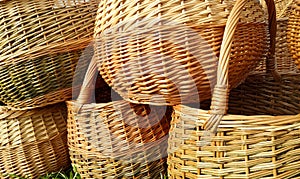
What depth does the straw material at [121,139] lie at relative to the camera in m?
1.28

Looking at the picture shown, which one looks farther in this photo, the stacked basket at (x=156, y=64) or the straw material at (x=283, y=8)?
the straw material at (x=283, y=8)

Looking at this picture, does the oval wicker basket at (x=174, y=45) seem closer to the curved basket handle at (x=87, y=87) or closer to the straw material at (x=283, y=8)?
the curved basket handle at (x=87, y=87)

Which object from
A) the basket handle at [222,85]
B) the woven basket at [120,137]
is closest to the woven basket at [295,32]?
the basket handle at [222,85]

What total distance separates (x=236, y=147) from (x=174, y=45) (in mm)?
313

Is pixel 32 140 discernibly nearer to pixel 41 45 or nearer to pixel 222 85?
pixel 41 45

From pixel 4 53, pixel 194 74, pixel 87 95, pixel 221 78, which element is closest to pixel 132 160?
pixel 87 95

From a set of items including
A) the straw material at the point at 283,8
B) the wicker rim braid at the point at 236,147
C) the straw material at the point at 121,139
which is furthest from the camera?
the straw material at the point at 283,8

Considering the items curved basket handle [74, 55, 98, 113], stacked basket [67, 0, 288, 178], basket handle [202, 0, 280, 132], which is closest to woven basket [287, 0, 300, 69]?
stacked basket [67, 0, 288, 178]

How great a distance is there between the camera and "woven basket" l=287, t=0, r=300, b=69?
116cm

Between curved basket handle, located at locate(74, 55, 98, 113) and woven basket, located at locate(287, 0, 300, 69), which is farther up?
woven basket, located at locate(287, 0, 300, 69)

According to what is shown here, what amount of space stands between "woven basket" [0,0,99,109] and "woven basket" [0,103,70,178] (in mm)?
111

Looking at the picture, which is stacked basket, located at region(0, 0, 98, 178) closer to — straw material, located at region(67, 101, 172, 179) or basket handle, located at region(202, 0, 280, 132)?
straw material, located at region(67, 101, 172, 179)

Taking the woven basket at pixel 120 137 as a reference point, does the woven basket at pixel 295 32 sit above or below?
above

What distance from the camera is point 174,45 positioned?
3.45 feet
